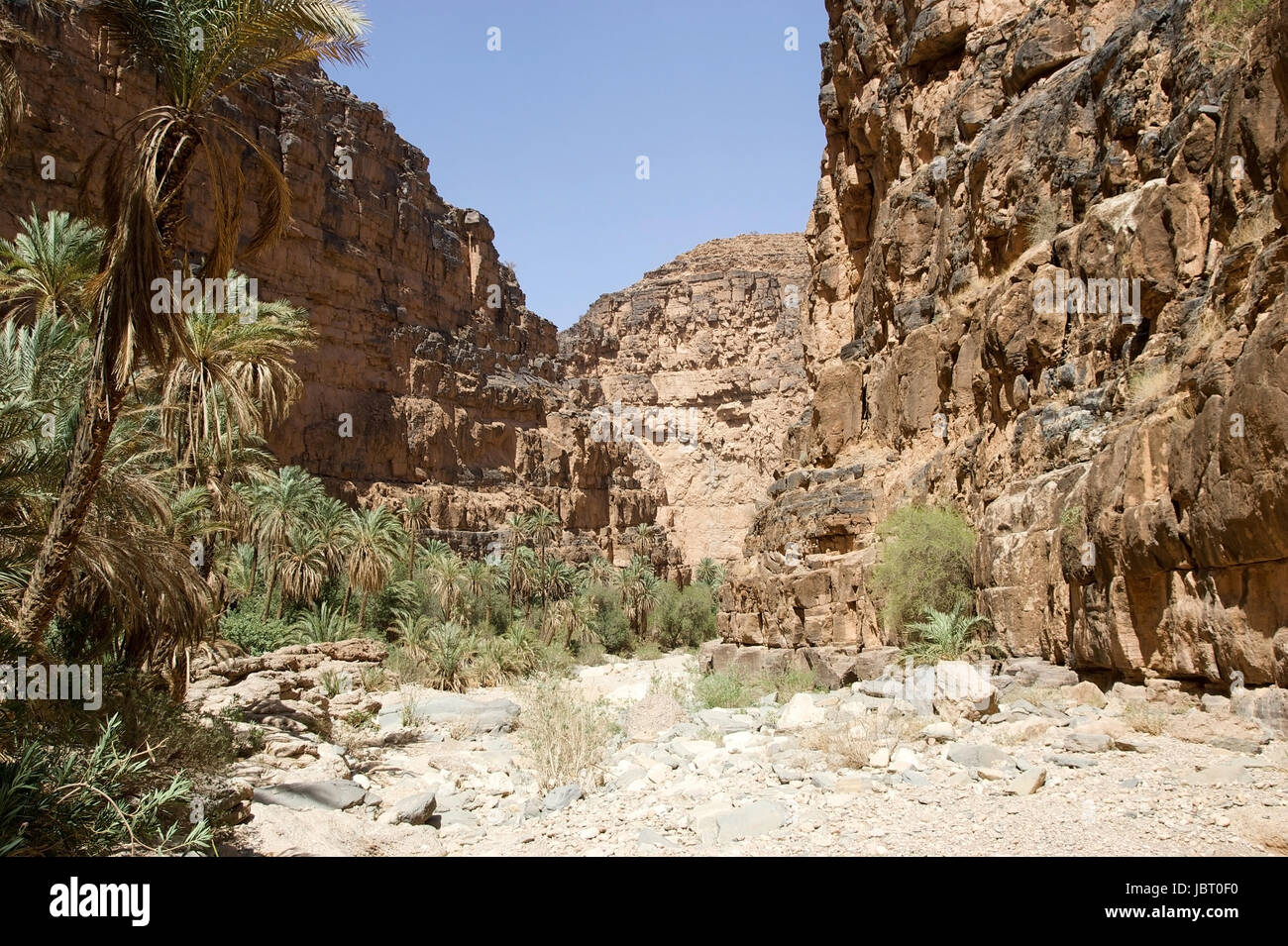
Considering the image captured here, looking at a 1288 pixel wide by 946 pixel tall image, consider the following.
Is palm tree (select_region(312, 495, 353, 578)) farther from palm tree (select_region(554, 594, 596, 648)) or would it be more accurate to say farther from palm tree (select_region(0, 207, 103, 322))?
palm tree (select_region(0, 207, 103, 322))

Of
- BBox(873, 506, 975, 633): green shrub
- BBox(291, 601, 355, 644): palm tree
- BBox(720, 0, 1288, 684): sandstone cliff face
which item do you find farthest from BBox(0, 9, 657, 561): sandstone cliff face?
BBox(873, 506, 975, 633): green shrub

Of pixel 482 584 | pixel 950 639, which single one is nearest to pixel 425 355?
pixel 482 584

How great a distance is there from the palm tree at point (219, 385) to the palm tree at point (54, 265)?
174 centimetres

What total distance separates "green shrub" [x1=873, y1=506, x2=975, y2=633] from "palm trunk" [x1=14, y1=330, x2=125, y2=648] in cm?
1398

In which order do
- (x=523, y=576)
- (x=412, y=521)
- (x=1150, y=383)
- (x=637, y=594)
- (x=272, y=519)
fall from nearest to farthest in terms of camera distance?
(x=1150, y=383) → (x=272, y=519) → (x=523, y=576) → (x=412, y=521) → (x=637, y=594)

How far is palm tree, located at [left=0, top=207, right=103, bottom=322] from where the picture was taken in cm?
1403

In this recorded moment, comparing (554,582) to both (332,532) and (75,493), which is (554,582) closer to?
(332,532)

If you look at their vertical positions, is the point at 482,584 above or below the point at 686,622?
above

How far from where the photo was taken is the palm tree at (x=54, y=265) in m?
14.0

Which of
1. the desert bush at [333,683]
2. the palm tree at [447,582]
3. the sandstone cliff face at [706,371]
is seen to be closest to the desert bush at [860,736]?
the desert bush at [333,683]

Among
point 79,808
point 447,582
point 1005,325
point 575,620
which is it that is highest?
point 1005,325

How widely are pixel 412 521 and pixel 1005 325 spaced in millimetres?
40598

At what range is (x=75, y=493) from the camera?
310 inches

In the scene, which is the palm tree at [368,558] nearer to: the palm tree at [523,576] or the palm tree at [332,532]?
the palm tree at [332,532]
